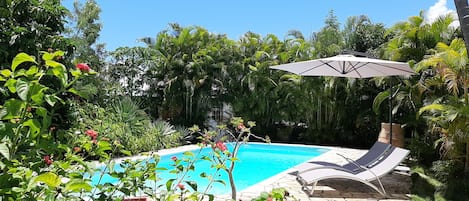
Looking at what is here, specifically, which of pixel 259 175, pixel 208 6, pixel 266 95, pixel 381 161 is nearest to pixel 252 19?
pixel 208 6

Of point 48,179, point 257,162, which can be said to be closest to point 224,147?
point 48,179

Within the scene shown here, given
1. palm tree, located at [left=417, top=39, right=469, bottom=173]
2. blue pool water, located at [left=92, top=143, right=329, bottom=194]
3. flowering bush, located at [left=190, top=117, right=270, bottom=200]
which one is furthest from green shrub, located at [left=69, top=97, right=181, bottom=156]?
palm tree, located at [left=417, top=39, right=469, bottom=173]

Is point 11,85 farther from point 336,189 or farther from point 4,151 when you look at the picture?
point 336,189

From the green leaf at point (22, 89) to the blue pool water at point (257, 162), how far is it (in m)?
6.02

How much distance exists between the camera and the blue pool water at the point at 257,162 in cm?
883

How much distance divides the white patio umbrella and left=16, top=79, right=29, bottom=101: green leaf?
7.22 metres

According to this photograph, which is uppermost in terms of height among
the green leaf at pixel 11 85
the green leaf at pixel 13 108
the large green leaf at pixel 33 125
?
the green leaf at pixel 11 85

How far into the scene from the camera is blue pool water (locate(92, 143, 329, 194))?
883 centimetres

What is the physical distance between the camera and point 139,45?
16.4 m

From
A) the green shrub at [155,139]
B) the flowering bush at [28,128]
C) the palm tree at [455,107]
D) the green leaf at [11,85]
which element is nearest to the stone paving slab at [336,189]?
the palm tree at [455,107]

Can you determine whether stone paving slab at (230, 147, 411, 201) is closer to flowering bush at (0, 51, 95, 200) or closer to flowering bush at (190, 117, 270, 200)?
flowering bush at (190, 117, 270, 200)

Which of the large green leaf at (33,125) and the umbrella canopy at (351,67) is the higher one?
the umbrella canopy at (351,67)

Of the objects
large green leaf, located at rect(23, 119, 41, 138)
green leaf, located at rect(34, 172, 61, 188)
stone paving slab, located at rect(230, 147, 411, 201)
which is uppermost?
large green leaf, located at rect(23, 119, 41, 138)

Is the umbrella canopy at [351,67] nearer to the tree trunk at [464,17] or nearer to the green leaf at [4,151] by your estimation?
the tree trunk at [464,17]
